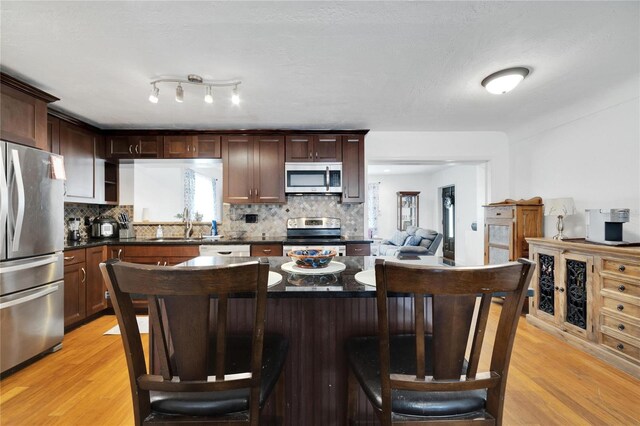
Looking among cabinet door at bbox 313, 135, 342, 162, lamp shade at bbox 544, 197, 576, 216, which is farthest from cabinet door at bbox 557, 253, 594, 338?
cabinet door at bbox 313, 135, 342, 162

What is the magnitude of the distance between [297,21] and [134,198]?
3509 mm

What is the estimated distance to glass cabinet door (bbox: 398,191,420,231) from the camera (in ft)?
27.8

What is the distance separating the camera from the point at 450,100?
9.36 ft

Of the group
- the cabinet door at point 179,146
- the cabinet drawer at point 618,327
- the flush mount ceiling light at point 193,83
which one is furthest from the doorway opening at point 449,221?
the flush mount ceiling light at point 193,83

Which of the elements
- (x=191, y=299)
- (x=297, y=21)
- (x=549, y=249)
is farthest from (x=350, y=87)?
(x=549, y=249)

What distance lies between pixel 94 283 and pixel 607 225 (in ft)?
16.5

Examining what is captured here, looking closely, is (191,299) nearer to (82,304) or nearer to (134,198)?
(82,304)

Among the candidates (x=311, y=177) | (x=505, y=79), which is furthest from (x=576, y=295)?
(x=311, y=177)

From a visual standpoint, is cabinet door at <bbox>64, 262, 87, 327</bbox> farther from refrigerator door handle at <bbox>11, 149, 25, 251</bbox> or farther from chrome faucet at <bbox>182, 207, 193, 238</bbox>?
chrome faucet at <bbox>182, 207, 193, 238</bbox>

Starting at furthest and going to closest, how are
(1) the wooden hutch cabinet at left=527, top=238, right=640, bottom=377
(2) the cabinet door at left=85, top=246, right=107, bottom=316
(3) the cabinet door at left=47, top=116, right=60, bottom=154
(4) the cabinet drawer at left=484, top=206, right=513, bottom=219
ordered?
Answer: (4) the cabinet drawer at left=484, top=206, right=513, bottom=219, (2) the cabinet door at left=85, top=246, right=107, bottom=316, (3) the cabinet door at left=47, top=116, right=60, bottom=154, (1) the wooden hutch cabinet at left=527, top=238, right=640, bottom=377

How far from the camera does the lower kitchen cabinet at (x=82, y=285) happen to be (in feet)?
9.39

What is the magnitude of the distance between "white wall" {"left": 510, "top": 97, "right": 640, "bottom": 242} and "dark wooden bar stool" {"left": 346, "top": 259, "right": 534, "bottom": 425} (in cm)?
272

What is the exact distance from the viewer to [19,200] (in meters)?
2.15

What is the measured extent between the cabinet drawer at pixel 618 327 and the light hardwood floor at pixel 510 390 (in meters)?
0.28
